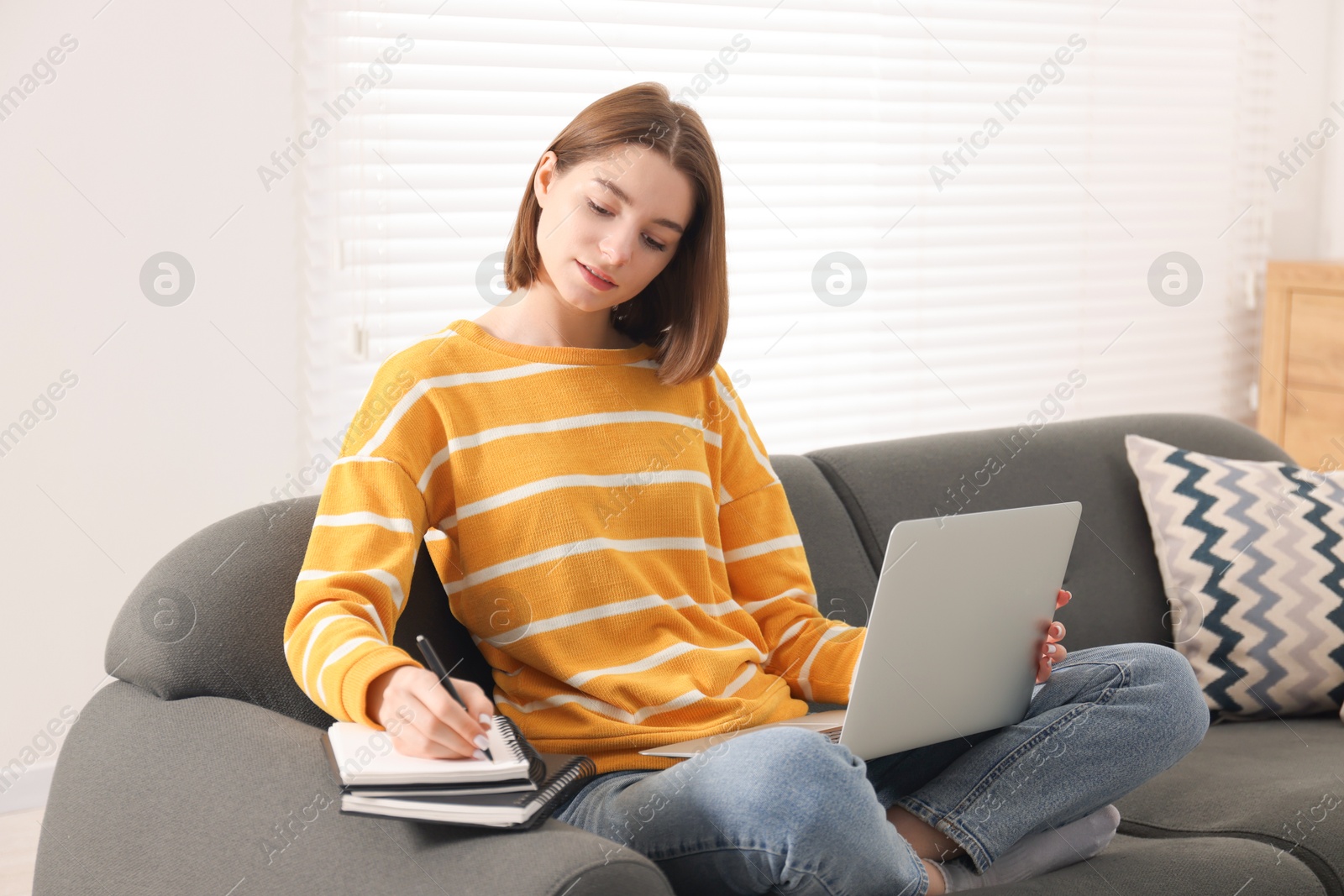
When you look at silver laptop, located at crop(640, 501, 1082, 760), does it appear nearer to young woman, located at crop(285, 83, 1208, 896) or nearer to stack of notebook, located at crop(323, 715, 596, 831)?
young woman, located at crop(285, 83, 1208, 896)

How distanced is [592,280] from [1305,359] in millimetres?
2373

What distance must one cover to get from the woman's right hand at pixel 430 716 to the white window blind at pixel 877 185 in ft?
A: 4.25

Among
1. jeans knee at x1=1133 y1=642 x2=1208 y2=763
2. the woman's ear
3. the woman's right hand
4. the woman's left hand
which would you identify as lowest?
jeans knee at x1=1133 y1=642 x2=1208 y2=763

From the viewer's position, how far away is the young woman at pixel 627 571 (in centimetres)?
117

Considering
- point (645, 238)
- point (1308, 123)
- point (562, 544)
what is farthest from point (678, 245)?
point (1308, 123)

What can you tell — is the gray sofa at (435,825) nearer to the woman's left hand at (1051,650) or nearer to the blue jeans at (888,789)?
the blue jeans at (888,789)

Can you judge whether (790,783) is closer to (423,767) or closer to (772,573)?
(423,767)

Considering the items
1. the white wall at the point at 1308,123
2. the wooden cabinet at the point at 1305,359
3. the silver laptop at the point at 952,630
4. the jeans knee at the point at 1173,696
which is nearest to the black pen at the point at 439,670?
the silver laptop at the point at 952,630

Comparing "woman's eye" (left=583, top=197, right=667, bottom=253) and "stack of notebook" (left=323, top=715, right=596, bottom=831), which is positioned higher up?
"woman's eye" (left=583, top=197, right=667, bottom=253)

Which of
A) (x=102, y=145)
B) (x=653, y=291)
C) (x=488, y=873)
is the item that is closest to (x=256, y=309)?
(x=102, y=145)

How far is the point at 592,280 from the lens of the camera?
132cm

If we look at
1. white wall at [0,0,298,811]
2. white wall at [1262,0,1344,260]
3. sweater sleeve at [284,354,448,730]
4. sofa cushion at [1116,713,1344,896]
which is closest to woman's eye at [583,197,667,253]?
sweater sleeve at [284,354,448,730]

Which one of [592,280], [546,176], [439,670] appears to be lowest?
[439,670]

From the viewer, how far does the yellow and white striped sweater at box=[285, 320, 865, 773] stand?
1.20 meters
